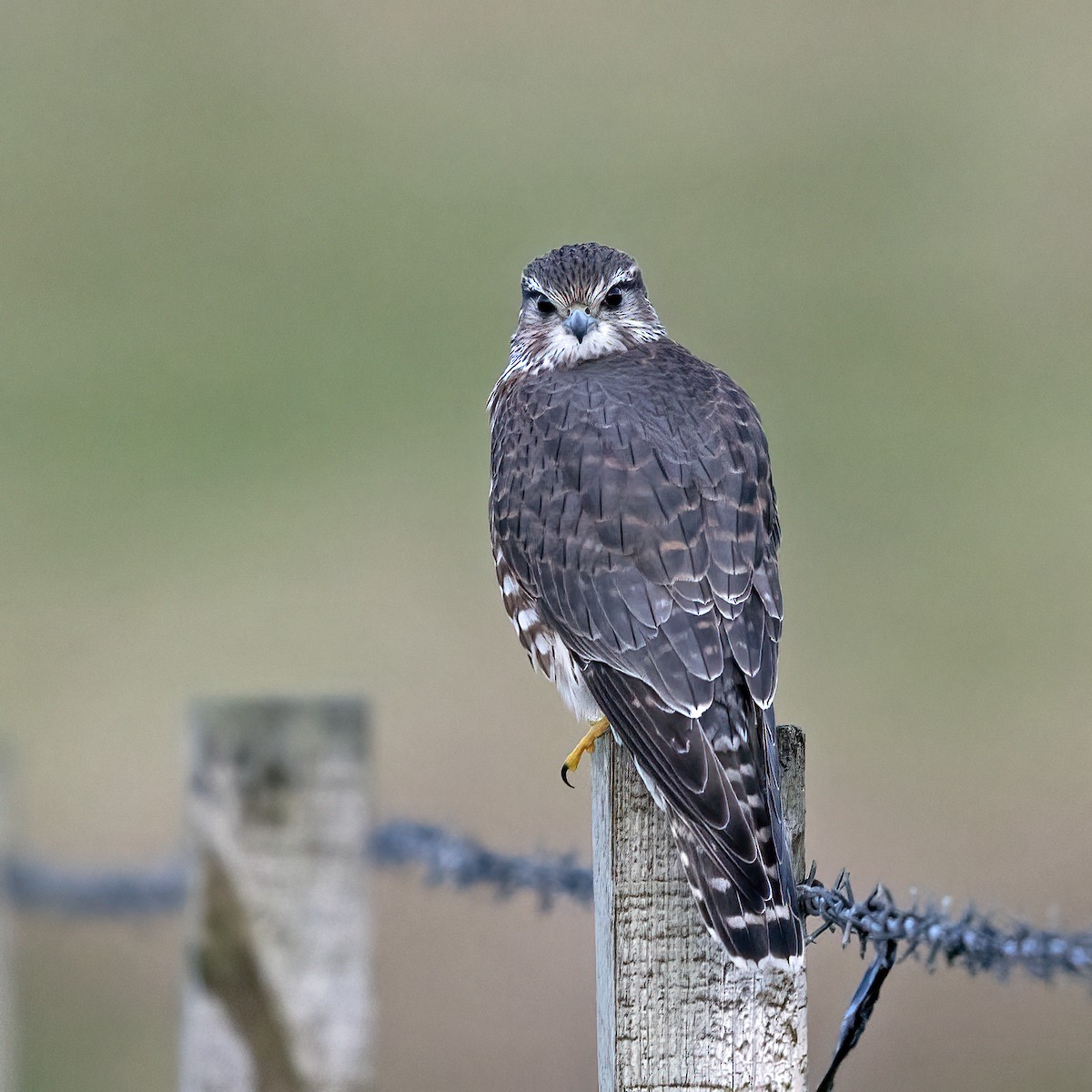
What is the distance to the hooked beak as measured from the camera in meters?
5.32

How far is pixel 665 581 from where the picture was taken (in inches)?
163

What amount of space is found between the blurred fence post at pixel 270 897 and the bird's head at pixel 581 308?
4.99ft

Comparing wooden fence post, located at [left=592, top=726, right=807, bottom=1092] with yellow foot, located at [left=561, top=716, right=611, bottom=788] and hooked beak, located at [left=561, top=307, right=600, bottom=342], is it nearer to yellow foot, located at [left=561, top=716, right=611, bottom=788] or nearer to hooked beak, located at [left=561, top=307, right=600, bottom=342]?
yellow foot, located at [left=561, top=716, right=611, bottom=788]

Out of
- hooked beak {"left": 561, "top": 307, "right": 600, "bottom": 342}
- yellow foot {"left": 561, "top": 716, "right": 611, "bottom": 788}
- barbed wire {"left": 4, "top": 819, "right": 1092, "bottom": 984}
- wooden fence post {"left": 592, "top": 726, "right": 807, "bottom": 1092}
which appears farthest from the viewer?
hooked beak {"left": 561, "top": 307, "right": 600, "bottom": 342}

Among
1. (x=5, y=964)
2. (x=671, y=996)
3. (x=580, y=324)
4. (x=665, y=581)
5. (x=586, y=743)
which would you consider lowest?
(x=671, y=996)

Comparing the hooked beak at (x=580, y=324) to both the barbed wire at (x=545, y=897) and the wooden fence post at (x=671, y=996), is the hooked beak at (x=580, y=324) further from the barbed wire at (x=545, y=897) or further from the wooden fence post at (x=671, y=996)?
the wooden fence post at (x=671, y=996)

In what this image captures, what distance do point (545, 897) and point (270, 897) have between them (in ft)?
1.95

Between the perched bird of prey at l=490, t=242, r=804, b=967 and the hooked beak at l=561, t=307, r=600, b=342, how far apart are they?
0.18m

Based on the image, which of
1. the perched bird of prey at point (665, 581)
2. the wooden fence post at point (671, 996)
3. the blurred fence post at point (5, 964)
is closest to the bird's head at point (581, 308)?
the perched bird of prey at point (665, 581)

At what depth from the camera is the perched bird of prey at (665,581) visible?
3.49m

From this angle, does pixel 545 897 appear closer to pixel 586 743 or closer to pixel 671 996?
pixel 586 743

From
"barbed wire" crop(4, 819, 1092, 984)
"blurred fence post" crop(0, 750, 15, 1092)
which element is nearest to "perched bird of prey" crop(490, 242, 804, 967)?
"barbed wire" crop(4, 819, 1092, 984)

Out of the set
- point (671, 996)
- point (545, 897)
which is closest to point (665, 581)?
point (545, 897)

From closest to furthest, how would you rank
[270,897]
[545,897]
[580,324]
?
[545,897], [270,897], [580,324]
